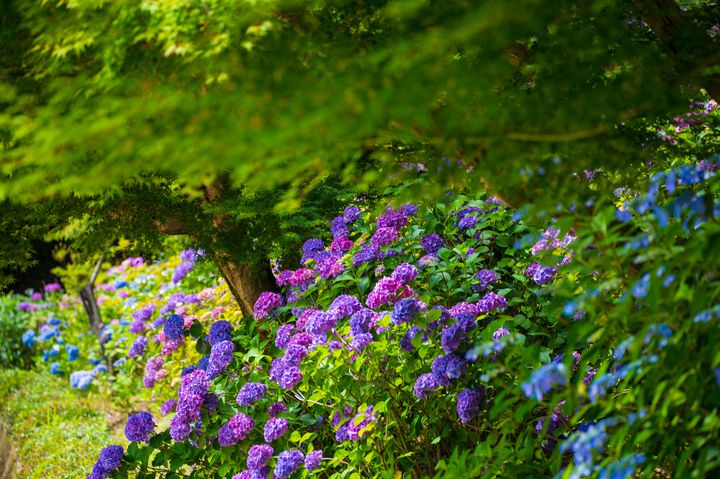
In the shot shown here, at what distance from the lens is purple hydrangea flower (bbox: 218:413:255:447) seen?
3.30 metres

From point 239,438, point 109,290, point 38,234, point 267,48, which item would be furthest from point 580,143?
point 109,290

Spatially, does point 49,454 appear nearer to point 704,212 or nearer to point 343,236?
point 343,236

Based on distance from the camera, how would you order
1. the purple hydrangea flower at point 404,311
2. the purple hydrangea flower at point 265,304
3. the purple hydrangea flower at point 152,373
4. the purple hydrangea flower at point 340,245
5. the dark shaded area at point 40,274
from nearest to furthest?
the purple hydrangea flower at point 404,311 < the purple hydrangea flower at point 265,304 < the purple hydrangea flower at point 340,245 < the purple hydrangea flower at point 152,373 < the dark shaded area at point 40,274

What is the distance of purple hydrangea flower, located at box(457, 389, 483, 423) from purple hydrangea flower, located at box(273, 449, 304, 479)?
28.7 inches

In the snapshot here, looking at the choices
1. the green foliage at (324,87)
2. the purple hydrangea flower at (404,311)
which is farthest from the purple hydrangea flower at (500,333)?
the green foliage at (324,87)

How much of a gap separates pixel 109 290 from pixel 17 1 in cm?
727

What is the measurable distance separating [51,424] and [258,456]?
4148 millimetres

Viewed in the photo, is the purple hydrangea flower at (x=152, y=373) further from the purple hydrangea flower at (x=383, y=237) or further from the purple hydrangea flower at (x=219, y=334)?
the purple hydrangea flower at (x=383, y=237)

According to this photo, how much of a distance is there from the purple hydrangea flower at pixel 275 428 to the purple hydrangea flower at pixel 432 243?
1.13m

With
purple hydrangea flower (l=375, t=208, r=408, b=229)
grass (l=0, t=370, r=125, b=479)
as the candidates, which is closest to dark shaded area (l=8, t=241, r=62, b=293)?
grass (l=0, t=370, r=125, b=479)

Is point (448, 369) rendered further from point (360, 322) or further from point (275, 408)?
point (275, 408)

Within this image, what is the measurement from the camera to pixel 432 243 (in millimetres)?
3766

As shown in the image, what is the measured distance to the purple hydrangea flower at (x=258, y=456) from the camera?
3.14 meters

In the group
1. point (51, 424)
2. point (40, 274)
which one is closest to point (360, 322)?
point (51, 424)
